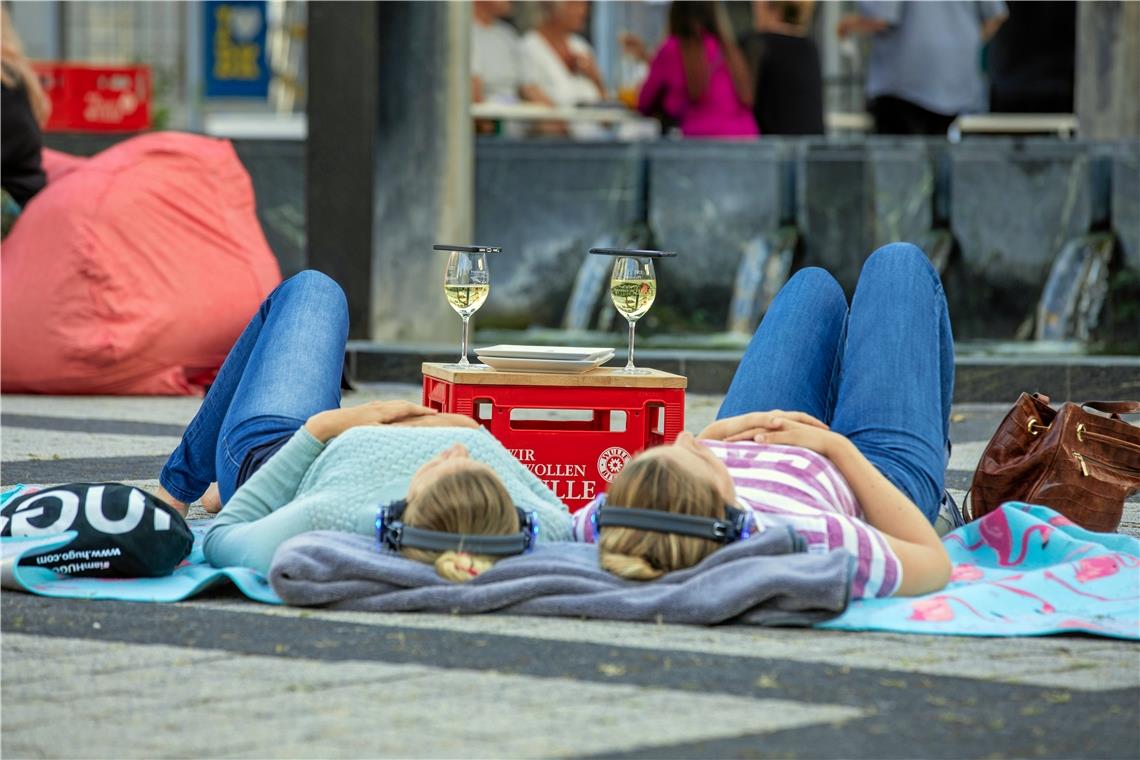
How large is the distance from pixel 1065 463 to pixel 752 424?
1.10 m

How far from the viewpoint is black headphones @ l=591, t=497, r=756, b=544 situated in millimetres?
4004

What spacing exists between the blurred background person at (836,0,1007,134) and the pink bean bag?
14.2 ft

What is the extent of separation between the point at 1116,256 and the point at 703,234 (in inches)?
94.0

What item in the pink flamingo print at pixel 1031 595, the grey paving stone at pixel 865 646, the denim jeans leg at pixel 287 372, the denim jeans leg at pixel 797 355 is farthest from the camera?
the denim jeans leg at pixel 797 355

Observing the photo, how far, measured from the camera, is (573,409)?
5.23m

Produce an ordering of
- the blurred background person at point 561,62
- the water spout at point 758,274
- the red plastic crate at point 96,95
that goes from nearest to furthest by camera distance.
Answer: the water spout at point 758,274, the blurred background person at point 561,62, the red plastic crate at point 96,95

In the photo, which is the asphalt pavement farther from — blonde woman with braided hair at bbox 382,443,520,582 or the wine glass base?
the wine glass base

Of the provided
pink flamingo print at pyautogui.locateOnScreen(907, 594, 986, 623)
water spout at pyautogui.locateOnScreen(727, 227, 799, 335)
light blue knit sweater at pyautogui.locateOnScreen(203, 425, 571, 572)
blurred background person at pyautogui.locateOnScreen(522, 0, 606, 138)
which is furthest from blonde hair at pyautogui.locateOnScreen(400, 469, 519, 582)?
blurred background person at pyautogui.locateOnScreen(522, 0, 606, 138)

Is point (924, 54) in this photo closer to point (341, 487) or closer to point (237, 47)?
point (341, 487)

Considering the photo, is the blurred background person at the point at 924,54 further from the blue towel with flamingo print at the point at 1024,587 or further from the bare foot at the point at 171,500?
the bare foot at the point at 171,500

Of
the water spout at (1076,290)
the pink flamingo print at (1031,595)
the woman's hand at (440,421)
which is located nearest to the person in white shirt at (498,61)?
the water spout at (1076,290)

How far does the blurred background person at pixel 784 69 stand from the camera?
11.9 m

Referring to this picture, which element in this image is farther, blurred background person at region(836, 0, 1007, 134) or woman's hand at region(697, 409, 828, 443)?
blurred background person at region(836, 0, 1007, 134)

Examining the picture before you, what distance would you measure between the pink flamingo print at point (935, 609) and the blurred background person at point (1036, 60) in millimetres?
11333
